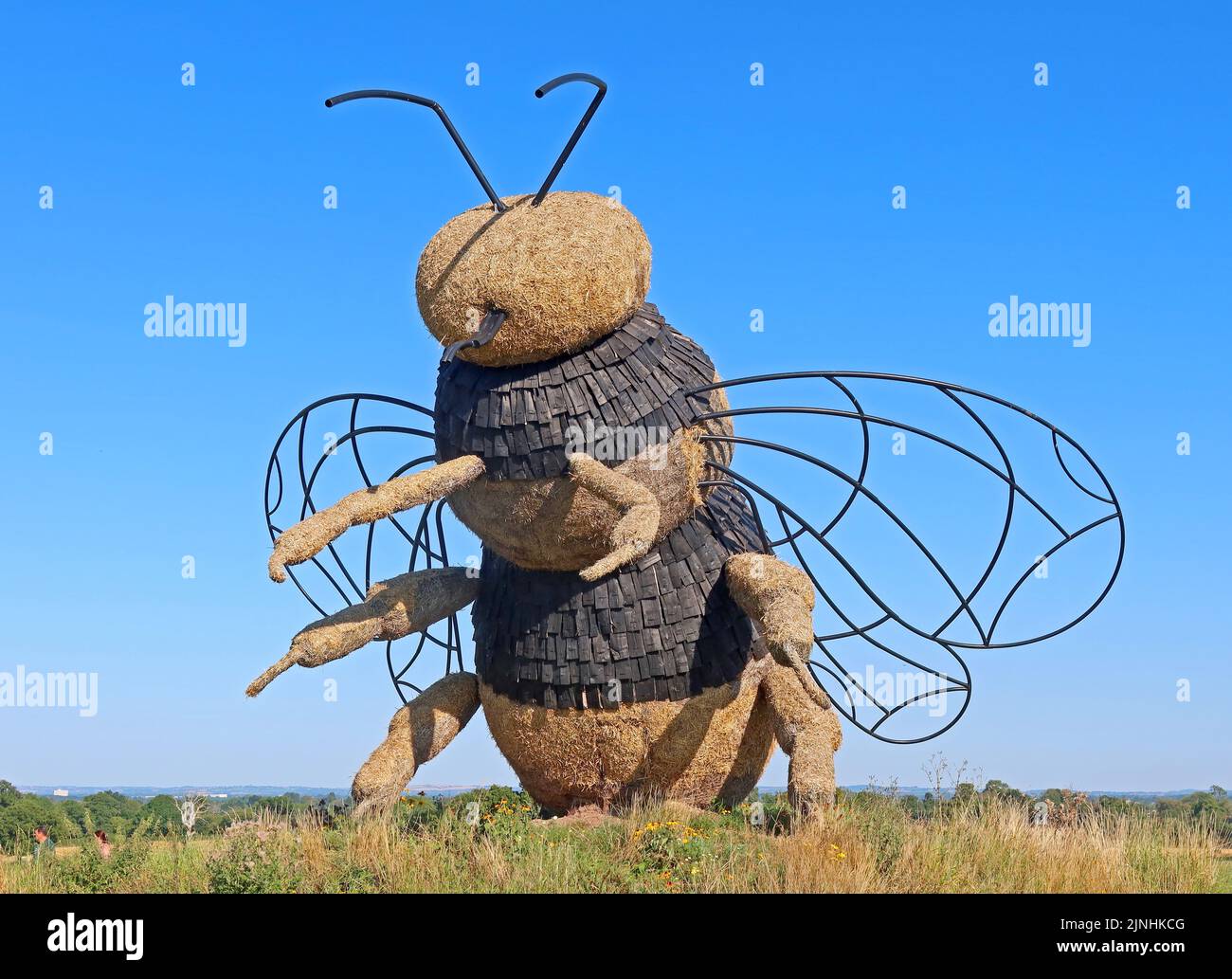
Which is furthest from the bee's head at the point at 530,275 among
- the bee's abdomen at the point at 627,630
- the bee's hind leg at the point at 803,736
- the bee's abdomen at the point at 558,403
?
the bee's hind leg at the point at 803,736

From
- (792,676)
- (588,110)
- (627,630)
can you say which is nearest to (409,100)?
(588,110)

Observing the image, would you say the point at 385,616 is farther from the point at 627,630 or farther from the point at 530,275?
the point at 530,275

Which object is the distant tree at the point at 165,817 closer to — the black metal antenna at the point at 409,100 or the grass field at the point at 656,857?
the grass field at the point at 656,857

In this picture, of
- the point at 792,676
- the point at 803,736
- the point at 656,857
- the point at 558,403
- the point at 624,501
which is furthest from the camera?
the point at 792,676

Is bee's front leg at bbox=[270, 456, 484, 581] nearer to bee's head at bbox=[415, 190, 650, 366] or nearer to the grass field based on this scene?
bee's head at bbox=[415, 190, 650, 366]
